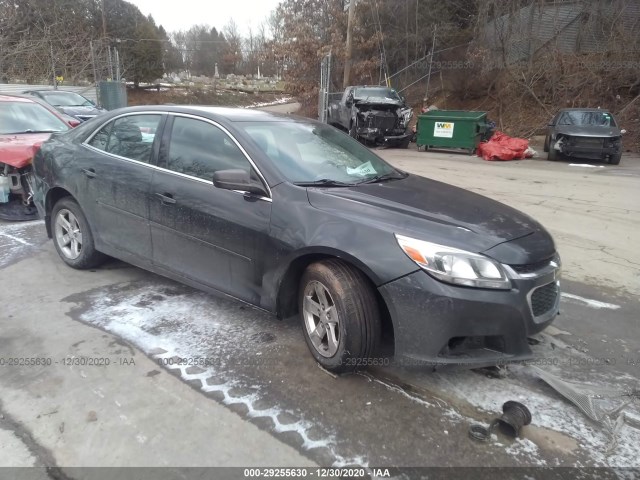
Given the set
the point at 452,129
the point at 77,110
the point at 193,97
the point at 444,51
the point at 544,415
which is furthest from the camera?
the point at 193,97

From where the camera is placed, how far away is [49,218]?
15.6 ft

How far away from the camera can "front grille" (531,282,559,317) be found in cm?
269

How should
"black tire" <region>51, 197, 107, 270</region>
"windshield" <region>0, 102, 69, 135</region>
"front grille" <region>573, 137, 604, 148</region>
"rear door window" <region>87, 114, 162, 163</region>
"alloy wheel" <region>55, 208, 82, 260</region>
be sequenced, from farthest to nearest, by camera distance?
"front grille" <region>573, 137, 604, 148</region>, "windshield" <region>0, 102, 69, 135</region>, "alloy wheel" <region>55, 208, 82, 260</region>, "black tire" <region>51, 197, 107, 270</region>, "rear door window" <region>87, 114, 162, 163</region>

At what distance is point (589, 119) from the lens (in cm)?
1371

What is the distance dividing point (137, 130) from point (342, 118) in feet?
41.2

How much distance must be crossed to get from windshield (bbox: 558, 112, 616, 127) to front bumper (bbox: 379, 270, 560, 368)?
13.1m

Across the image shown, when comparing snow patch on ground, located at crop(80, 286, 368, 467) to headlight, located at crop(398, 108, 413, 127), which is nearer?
snow patch on ground, located at crop(80, 286, 368, 467)

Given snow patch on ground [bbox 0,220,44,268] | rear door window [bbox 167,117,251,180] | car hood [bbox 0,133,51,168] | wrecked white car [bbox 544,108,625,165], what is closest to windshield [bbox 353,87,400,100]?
wrecked white car [bbox 544,108,625,165]

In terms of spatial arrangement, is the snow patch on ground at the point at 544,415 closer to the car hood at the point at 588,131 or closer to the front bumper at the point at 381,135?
the car hood at the point at 588,131

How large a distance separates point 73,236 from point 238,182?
7.66ft

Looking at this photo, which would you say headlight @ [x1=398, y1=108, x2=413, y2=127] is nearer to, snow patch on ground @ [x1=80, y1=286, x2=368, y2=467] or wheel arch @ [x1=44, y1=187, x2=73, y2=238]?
wheel arch @ [x1=44, y1=187, x2=73, y2=238]

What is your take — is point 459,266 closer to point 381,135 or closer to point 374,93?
point 381,135

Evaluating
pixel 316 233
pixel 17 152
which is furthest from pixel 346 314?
pixel 17 152

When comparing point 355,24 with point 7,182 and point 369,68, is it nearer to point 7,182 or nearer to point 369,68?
point 369,68
